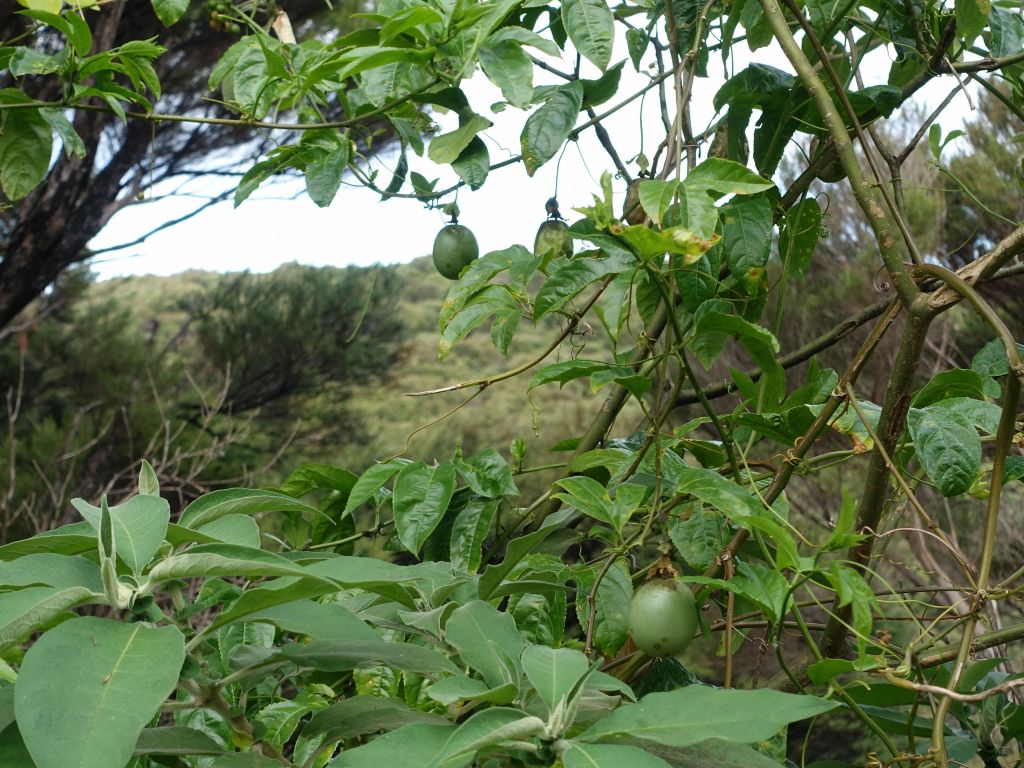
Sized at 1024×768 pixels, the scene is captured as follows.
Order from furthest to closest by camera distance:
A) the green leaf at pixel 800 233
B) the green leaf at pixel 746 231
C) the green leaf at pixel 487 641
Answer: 1. the green leaf at pixel 800 233
2. the green leaf at pixel 746 231
3. the green leaf at pixel 487 641

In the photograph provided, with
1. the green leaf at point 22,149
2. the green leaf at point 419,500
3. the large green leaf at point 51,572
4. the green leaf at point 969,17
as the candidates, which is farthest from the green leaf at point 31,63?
the green leaf at point 969,17

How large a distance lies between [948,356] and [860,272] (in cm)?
90

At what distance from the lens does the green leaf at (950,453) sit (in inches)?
18.0

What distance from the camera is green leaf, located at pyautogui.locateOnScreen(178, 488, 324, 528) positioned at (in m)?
0.39

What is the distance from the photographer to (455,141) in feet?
2.09

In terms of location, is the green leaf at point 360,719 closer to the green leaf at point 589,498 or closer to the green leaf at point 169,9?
the green leaf at point 589,498

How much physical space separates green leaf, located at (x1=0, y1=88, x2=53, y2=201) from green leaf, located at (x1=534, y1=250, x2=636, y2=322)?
581 millimetres

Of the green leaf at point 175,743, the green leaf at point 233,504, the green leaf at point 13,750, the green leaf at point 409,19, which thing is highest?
the green leaf at point 409,19

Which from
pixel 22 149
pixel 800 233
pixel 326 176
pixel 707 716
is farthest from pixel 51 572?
pixel 22 149

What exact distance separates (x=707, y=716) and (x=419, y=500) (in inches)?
12.1

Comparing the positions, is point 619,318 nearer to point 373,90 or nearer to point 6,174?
point 373,90

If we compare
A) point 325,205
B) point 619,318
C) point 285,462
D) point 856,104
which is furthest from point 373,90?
point 285,462

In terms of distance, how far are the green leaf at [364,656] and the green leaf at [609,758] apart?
0.29 ft

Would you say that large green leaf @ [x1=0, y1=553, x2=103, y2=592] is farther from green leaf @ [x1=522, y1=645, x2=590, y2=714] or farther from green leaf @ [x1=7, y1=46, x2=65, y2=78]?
green leaf @ [x1=7, y1=46, x2=65, y2=78]
